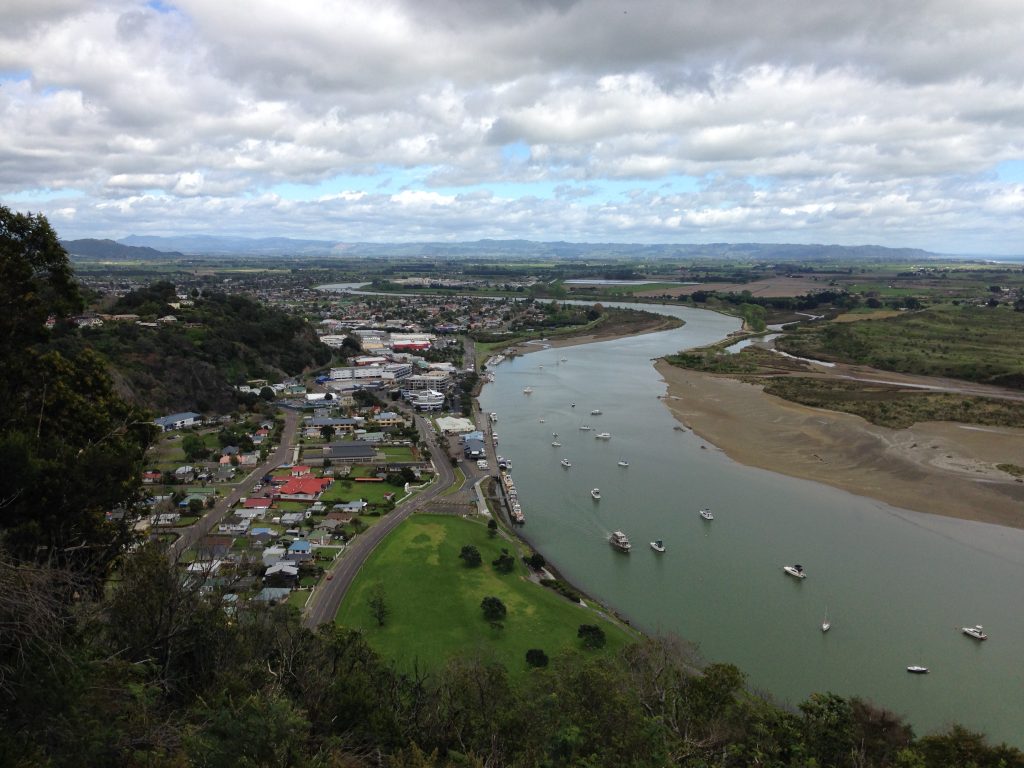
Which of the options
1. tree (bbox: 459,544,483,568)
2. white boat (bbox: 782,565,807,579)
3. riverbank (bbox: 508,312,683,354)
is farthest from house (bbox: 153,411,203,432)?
riverbank (bbox: 508,312,683,354)

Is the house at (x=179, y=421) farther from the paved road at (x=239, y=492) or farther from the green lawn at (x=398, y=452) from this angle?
the green lawn at (x=398, y=452)

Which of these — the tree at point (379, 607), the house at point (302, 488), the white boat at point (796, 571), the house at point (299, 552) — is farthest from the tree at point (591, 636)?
the house at point (302, 488)

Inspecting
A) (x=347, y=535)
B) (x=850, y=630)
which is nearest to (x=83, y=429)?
(x=347, y=535)

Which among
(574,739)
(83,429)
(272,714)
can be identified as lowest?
(574,739)

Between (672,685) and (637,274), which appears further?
(637,274)

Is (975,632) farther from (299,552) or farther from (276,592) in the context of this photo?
(299,552)

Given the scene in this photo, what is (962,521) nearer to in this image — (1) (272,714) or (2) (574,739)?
(2) (574,739)

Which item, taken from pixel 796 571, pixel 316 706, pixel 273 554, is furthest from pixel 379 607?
pixel 796 571
